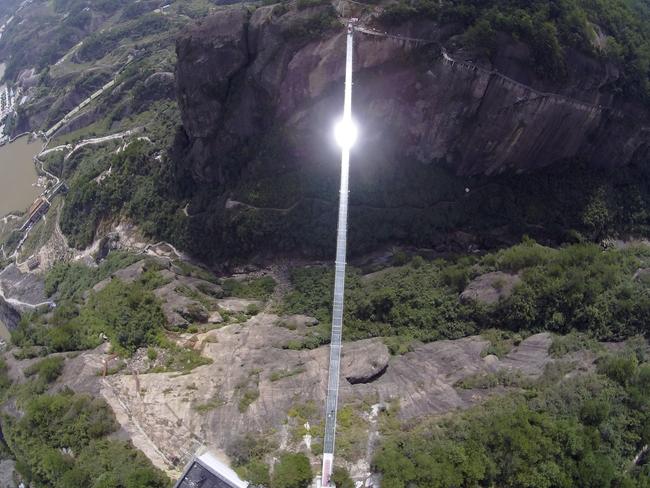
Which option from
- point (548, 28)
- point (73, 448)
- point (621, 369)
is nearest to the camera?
point (621, 369)

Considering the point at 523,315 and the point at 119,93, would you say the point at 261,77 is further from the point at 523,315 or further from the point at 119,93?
the point at 119,93

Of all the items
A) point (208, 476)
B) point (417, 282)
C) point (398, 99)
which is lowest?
point (208, 476)

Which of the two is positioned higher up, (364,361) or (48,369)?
(364,361)

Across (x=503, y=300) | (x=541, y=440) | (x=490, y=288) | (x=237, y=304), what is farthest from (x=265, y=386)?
(x=490, y=288)

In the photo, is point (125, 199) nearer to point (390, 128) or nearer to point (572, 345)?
point (390, 128)

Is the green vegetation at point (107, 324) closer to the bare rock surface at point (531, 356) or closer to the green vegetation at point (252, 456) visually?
the green vegetation at point (252, 456)

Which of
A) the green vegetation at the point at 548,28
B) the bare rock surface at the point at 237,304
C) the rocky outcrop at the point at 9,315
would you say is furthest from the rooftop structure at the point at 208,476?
the rocky outcrop at the point at 9,315

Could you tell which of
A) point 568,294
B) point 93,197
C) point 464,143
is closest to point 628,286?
point 568,294
